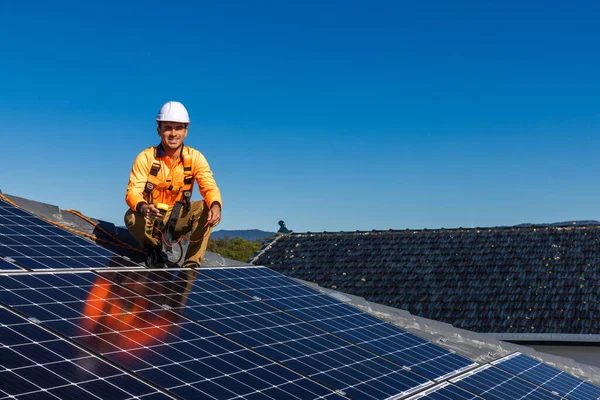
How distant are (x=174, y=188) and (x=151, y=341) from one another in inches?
165

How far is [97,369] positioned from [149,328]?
53.3 inches

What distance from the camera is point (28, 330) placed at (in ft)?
19.6

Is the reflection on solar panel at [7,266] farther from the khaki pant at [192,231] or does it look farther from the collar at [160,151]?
the collar at [160,151]

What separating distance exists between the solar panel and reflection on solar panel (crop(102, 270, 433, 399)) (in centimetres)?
51

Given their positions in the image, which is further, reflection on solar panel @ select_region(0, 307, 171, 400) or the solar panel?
the solar panel

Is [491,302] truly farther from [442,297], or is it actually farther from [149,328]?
[149,328]

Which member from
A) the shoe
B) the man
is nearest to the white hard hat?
the man

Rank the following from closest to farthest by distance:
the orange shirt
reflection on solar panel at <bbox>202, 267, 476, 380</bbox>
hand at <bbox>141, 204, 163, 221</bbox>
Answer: reflection on solar panel at <bbox>202, 267, 476, 380</bbox> → hand at <bbox>141, 204, 163, 221</bbox> → the orange shirt

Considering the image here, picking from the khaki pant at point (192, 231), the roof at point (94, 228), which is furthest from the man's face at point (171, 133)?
the roof at point (94, 228)

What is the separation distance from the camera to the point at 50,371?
5.34 meters

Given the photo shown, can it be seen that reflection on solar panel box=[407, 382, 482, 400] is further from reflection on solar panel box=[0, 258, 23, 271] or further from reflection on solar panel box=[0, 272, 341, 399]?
reflection on solar panel box=[0, 258, 23, 271]

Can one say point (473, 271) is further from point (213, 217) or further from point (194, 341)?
point (194, 341)

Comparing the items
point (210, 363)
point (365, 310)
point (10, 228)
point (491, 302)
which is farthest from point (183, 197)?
point (491, 302)

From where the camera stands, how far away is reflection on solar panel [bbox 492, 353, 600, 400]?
10.7 meters
